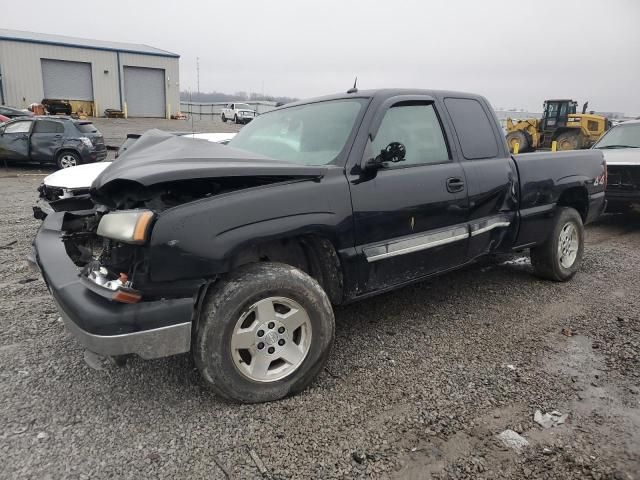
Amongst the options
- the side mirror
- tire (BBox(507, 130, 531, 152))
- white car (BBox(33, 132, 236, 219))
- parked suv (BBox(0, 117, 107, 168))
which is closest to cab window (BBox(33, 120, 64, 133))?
parked suv (BBox(0, 117, 107, 168))

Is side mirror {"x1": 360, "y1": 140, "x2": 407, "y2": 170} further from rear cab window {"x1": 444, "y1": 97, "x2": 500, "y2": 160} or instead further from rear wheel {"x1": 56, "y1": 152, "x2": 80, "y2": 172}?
rear wheel {"x1": 56, "y1": 152, "x2": 80, "y2": 172}

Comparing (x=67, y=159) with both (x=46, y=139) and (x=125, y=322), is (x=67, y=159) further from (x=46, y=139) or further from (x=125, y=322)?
(x=125, y=322)

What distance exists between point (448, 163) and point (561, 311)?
1.74 meters

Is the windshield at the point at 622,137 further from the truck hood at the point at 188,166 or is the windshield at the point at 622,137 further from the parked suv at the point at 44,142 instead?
the parked suv at the point at 44,142

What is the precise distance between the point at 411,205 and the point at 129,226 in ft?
6.15

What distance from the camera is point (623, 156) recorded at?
7738mm

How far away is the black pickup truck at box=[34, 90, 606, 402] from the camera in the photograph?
8.00 feet

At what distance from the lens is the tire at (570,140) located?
19.0 m

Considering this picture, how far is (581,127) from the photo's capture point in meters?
18.8

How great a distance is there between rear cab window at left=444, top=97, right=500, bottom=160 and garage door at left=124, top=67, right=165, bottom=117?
35.5 metres

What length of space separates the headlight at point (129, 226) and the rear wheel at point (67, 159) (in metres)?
12.7

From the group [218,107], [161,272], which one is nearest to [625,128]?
[161,272]

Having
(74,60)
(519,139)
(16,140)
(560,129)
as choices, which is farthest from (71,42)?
(560,129)

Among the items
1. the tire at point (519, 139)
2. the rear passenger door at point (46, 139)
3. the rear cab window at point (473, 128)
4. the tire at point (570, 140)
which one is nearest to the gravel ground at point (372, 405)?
the rear cab window at point (473, 128)
